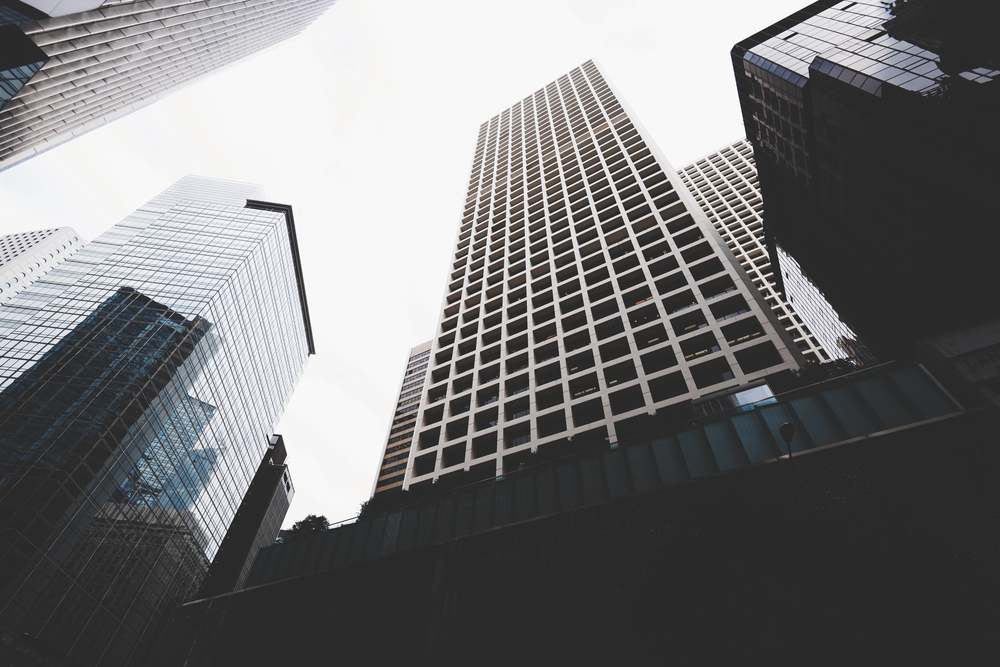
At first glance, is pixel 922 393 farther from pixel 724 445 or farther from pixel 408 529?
pixel 408 529

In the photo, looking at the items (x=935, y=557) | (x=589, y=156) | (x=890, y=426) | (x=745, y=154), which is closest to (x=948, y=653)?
(x=935, y=557)

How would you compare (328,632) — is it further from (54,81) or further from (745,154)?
(745,154)

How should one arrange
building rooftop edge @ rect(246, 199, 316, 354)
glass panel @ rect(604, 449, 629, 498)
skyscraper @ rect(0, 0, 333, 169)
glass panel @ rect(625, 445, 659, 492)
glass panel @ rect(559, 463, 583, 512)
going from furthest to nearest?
1. building rooftop edge @ rect(246, 199, 316, 354)
2. skyscraper @ rect(0, 0, 333, 169)
3. glass panel @ rect(559, 463, 583, 512)
4. glass panel @ rect(604, 449, 629, 498)
5. glass panel @ rect(625, 445, 659, 492)

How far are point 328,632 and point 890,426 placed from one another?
2615cm

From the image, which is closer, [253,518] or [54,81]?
[54,81]

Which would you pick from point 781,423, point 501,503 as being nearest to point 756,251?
point 781,423

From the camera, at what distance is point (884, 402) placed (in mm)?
19062

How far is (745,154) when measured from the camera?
97.6 meters

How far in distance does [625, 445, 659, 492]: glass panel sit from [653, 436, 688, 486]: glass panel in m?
0.35

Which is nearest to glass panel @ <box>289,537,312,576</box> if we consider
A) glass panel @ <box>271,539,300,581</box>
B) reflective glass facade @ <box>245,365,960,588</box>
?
reflective glass facade @ <box>245,365,960,588</box>

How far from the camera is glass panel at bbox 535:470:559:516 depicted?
873 inches

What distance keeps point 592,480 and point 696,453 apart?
497cm

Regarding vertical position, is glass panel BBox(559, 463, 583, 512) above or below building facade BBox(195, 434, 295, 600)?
above

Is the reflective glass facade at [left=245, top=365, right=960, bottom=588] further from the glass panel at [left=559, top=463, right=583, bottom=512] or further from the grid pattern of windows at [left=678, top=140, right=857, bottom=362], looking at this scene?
the grid pattern of windows at [left=678, top=140, right=857, bottom=362]
